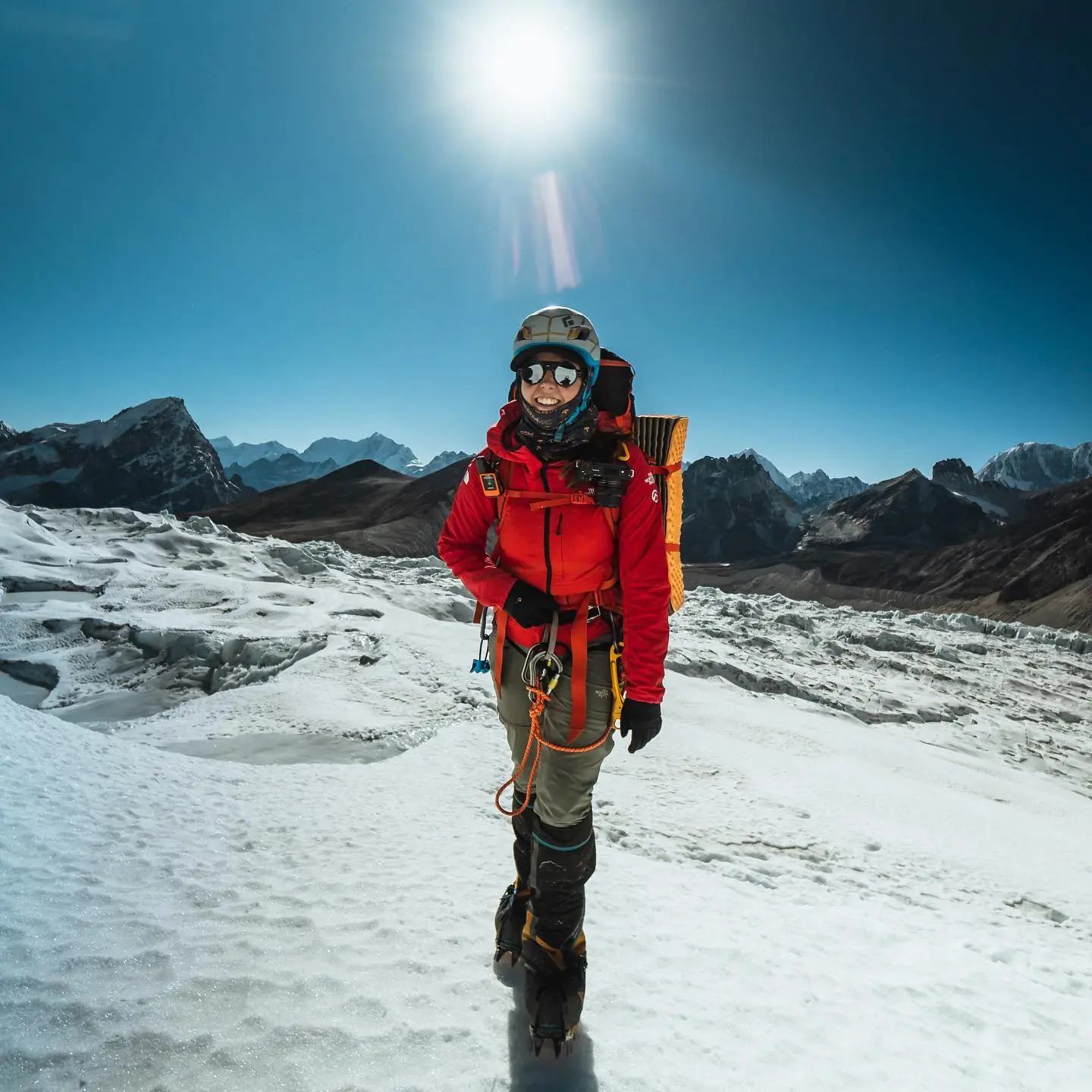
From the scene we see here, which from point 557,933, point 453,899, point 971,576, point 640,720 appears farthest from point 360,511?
point 557,933

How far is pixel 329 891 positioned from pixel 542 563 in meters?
1.99

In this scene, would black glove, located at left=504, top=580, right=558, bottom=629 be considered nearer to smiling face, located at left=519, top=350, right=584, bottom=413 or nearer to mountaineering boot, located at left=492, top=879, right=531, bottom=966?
smiling face, located at left=519, top=350, right=584, bottom=413

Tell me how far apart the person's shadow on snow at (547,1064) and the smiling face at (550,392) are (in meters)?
2.68

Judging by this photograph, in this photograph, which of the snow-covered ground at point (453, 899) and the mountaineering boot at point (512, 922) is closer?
the snow-covered ground at point (453, 899)

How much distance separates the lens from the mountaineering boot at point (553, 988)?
2223 millimetres

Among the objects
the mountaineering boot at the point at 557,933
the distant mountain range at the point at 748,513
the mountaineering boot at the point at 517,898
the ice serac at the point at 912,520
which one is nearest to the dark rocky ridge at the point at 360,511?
the distant mountain range at the point at 748,513

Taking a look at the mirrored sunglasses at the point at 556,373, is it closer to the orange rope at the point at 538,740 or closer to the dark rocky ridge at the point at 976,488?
the orange rope at the point at 538,740

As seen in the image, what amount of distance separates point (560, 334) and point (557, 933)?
2792mm

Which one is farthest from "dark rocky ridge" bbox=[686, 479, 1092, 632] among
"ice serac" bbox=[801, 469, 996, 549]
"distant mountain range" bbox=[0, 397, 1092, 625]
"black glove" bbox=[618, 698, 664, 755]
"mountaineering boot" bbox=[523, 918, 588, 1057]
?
"mountaineering boot" bbox=[523, 918, 588, 1057]

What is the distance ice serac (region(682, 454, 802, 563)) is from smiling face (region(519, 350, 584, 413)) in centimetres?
10530

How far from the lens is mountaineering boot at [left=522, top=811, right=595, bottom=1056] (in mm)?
2266

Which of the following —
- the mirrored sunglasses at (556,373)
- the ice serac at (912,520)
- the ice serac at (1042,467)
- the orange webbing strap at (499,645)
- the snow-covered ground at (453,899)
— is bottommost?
the snow-covered ground at (453,899)

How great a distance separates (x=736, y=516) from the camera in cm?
11056

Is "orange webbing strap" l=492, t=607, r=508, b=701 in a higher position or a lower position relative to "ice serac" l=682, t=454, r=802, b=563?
lower
